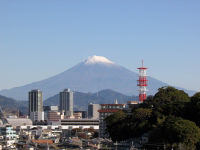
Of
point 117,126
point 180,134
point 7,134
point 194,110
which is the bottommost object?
point 7,134

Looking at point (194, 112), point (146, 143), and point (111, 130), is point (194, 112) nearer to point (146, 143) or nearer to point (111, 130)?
point (146, 143)

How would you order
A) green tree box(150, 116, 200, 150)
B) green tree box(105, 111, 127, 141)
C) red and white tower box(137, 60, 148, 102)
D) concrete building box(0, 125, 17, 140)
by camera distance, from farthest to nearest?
red and white tower box(137, 60, 148, 102) < concrete building box(0, 125, 17, 140) < green tree box(105, 111, 127, 141) < green tree box(150, 116, 200, 150)

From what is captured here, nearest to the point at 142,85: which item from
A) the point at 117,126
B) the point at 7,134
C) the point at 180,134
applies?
the point at 7,134

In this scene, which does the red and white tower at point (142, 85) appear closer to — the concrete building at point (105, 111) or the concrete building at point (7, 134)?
the concrete building at point (105, 111)

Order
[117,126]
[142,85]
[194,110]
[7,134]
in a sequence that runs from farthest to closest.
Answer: [142,85]
[7,134]
[117,126]
[194,110]

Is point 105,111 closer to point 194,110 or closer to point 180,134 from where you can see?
point 194,110

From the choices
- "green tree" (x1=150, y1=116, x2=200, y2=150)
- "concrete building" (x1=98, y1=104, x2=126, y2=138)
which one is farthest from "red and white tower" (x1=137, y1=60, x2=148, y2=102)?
"green tree" (x1=150, y1=116, x2=200, y2=150)

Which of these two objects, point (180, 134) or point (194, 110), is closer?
point (180, 134)

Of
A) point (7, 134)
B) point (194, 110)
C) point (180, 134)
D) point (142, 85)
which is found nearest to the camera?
point (180, 134)

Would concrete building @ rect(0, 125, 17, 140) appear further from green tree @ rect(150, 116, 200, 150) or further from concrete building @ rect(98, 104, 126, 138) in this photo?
green tree @ rect(150, 116, 200, 150)

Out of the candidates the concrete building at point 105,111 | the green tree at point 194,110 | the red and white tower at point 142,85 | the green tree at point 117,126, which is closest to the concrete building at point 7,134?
the green tree at point 117,126

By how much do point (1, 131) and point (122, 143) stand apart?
2856cm

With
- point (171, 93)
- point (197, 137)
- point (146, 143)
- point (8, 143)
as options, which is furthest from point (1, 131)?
point (197, 137)

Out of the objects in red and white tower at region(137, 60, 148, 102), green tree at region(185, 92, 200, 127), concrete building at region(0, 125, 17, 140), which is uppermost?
red and white tower at region(137, 60, 148, 102)
